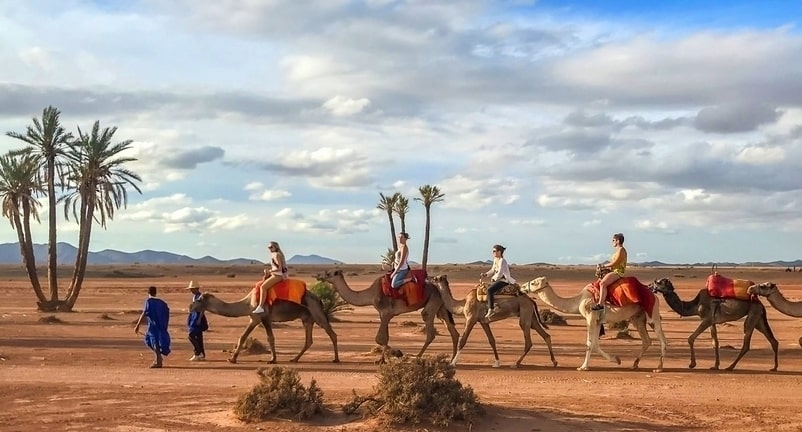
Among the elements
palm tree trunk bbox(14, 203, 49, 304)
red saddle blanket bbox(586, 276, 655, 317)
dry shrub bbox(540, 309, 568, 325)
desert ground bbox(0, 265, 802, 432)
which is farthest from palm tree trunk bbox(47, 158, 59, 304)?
red saddle blanket bbox(586, 276, 655, 317)

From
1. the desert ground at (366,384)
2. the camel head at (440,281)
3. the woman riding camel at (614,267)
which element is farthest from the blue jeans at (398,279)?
the woman riding camel at (614,267)

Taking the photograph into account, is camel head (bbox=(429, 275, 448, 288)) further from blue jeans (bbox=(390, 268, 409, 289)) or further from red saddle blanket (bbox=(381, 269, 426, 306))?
blue jeans (bbox=(390, 268, 409, 289))

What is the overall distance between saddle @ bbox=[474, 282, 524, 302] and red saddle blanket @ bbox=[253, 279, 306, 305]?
373 centimetres

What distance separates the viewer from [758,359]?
22.2 m

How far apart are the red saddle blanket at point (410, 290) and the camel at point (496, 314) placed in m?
0.42

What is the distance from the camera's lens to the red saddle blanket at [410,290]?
19781 millimetres

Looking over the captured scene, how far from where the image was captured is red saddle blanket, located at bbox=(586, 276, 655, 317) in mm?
18812

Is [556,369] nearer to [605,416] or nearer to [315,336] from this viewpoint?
[605,416]

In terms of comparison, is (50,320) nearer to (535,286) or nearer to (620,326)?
(620,326)

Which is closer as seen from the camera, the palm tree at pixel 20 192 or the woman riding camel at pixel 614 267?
the woman riding camel at pixel 614 267

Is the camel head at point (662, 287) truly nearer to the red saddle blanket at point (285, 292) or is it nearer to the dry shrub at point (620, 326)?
the red saddle blanket at point (285, 292)

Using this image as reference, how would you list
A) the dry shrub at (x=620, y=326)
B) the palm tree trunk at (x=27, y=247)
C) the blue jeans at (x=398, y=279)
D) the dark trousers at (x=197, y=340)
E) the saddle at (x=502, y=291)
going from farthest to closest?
1. the palm tree trunk at (x=27, y=247)
2. the dry shrub at (x=620, y=326)
3. the dark trousers at (x=197, y=340)
4. the blue jeans at (x=398, y=279)
5. the saddle at (x=502, y=291)

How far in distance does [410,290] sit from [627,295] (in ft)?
14.3

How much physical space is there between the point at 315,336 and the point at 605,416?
15670mm
